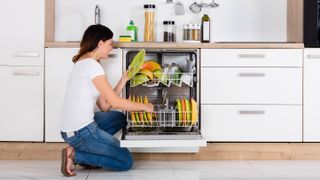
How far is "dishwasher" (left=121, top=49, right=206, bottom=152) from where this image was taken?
339 centimetres

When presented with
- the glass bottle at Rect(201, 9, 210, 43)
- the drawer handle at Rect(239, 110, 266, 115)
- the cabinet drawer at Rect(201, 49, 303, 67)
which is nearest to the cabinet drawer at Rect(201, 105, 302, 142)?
the drawer handle at Rect(239, 110, 266, 115)

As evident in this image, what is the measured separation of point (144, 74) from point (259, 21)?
4.57ft

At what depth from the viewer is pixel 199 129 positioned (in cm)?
398

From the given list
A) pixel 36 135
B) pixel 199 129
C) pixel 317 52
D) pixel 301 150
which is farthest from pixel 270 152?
pixel 36 135

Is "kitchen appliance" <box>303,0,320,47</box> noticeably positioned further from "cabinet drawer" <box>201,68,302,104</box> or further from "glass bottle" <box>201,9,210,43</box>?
"glass bottle" <box>201,9,210,43</box>

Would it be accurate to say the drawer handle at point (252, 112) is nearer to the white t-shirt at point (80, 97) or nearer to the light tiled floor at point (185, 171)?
the light tiled floor at point (185, 171)

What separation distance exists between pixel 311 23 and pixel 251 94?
2.26ft

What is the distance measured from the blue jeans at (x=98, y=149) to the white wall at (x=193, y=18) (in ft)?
4.08

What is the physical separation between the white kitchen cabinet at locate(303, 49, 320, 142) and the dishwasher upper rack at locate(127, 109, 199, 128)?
867mm

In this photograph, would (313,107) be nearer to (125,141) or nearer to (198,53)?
(198,53)

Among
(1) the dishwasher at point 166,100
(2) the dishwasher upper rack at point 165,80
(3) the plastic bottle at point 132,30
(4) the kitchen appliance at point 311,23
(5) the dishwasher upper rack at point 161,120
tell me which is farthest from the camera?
(3) the plastic bottle at point 132,30

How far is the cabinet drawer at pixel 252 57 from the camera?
3977mm

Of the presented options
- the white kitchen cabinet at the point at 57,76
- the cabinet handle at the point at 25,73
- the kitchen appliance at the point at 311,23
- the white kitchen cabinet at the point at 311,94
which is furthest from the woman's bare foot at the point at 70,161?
the kitchen appliance at the point at 311,23

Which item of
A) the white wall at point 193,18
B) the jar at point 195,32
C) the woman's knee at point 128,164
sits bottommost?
the woman's knee at point 128,164
